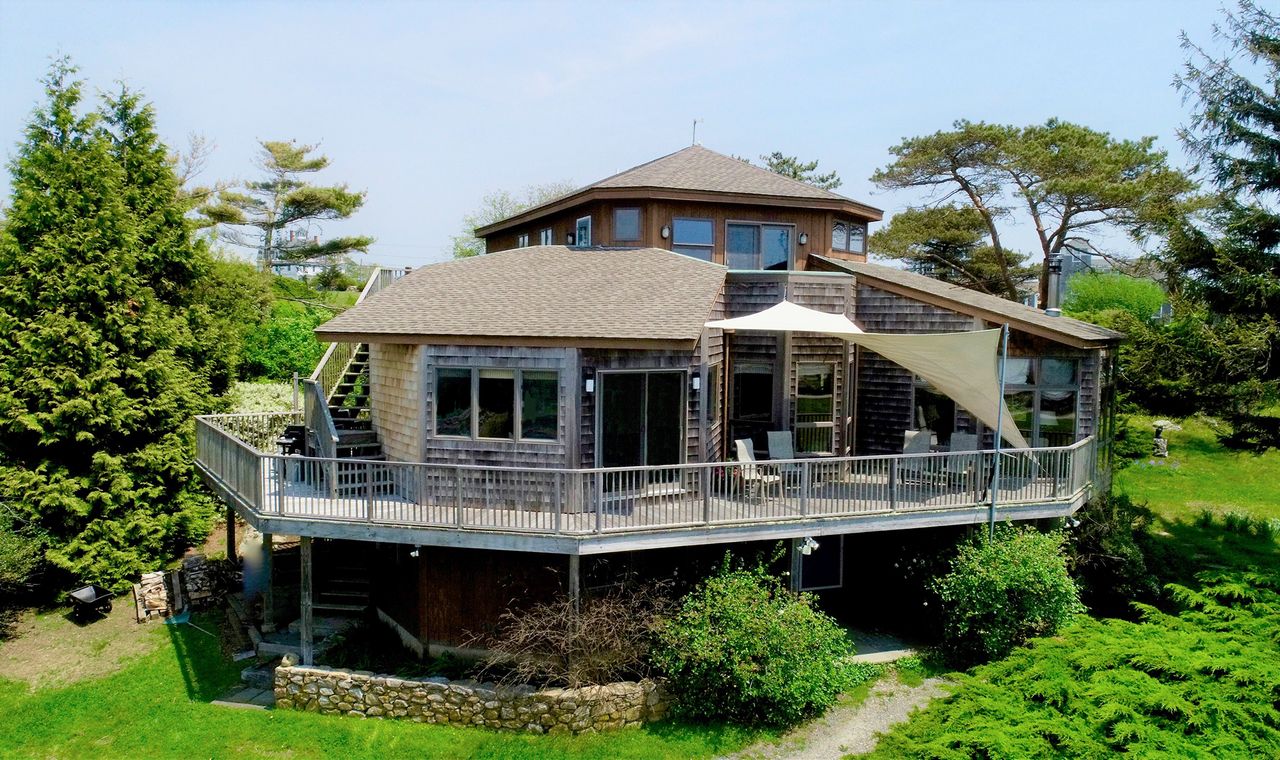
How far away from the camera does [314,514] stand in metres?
11.6

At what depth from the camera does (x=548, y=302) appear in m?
13.4

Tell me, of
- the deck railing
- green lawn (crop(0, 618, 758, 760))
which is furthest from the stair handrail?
green lawn (crop(0, 618, 758, 760))

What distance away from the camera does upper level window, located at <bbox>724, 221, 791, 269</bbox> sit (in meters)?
17.2

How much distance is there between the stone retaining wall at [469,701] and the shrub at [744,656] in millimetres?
629

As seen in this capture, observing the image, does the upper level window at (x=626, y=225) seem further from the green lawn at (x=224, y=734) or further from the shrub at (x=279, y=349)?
the shrub at (x=279, y=349)

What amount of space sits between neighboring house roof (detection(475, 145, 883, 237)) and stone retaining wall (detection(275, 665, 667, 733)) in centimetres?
971

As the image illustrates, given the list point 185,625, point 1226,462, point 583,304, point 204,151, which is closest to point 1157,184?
point 1226,462

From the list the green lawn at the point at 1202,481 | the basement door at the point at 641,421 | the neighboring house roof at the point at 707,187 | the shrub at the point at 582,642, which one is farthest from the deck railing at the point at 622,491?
the green lawn at the point at 1202,481

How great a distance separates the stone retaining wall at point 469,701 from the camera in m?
11.3

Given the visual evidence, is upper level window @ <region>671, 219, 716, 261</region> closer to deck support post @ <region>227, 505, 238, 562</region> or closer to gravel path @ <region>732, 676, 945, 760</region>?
gravel path @ <region>732, 676, 945, 760</region>

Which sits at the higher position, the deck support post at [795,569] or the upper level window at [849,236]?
the upper level window at [849,236]

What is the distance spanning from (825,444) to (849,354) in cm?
184

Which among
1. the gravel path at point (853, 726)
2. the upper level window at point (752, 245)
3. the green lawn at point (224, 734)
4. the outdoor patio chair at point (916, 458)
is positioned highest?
the upper level window at point (752, 245)

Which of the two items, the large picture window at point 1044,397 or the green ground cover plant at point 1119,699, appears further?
the large picture window at point 1044,397
